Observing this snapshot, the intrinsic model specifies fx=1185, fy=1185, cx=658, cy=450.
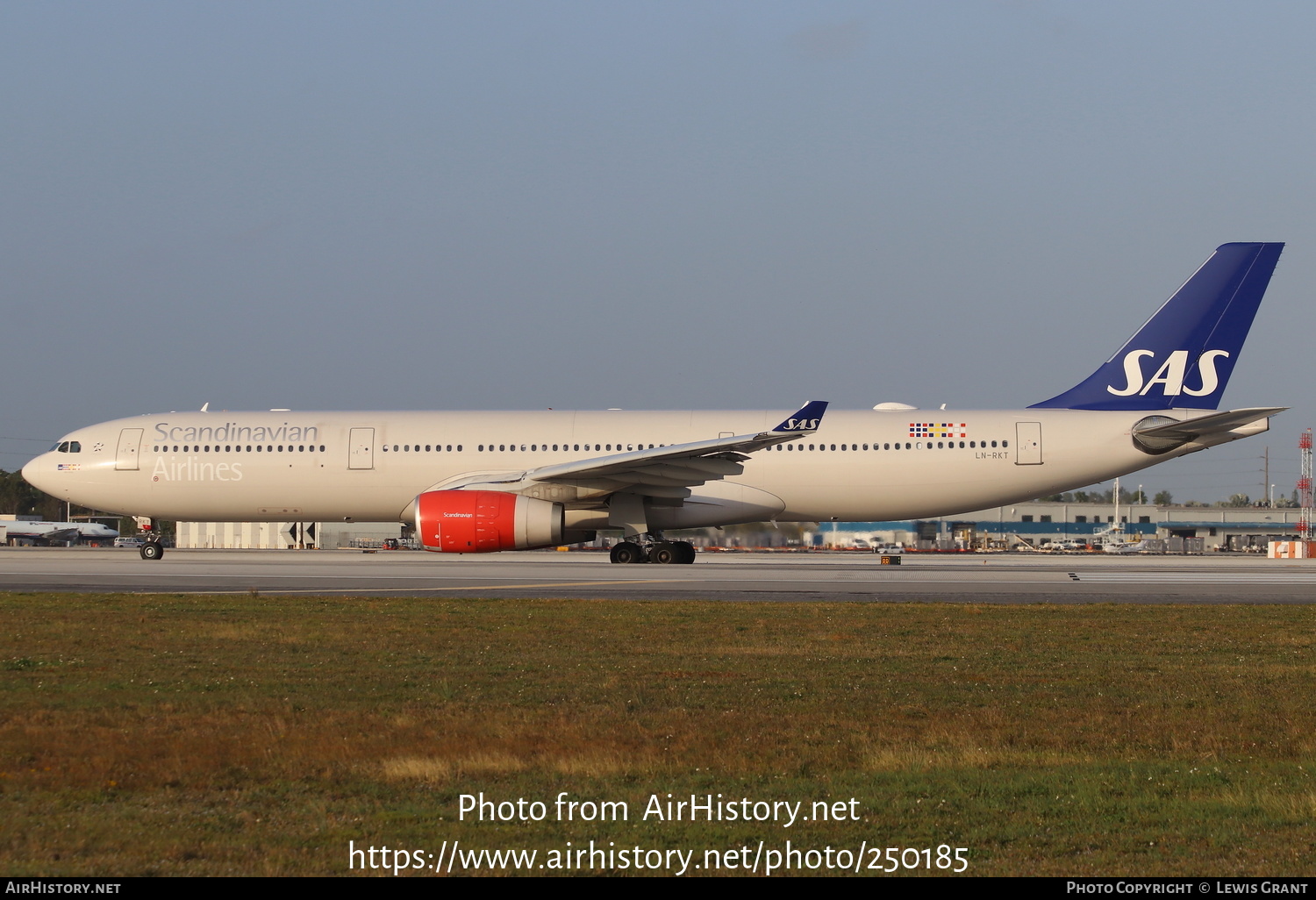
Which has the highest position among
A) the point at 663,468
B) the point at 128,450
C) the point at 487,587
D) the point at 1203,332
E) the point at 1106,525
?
the point at 1203,332

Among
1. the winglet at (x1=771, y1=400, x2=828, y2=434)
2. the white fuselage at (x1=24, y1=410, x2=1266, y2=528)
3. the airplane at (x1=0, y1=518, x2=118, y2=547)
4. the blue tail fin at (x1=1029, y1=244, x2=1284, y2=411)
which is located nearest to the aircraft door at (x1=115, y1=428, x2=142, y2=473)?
the white fuselage at (x1=24, y1=410, x2=1266, y2=528)

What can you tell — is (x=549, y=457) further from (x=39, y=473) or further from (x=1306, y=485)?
(x=1306, y=485)

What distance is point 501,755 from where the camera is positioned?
6.35m

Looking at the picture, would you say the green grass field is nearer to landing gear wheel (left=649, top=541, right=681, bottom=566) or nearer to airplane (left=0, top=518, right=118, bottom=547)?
landing gear wheel (left=649, top=541, right=681, bottom=566)

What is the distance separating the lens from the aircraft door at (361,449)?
93.6 ft

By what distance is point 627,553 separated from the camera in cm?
2734

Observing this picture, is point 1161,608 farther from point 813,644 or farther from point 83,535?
point 83,535

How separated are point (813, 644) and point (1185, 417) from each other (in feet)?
62.5

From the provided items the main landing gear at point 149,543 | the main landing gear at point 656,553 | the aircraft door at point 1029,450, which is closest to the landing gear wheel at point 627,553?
the main landing gear at point 656,553

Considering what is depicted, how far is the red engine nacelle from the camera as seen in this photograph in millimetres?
24453

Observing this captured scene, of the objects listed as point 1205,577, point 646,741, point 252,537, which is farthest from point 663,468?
point 252,537

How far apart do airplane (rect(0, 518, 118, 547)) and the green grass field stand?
6387 centimetres

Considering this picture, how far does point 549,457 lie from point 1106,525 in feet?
224
